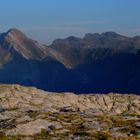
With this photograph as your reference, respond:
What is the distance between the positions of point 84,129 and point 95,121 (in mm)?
7824

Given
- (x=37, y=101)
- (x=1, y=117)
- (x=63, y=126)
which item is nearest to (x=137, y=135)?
(x=63, y=126)

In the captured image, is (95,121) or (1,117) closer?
(95,121)

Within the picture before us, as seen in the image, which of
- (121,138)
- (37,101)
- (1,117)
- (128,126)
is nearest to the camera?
(121,138)

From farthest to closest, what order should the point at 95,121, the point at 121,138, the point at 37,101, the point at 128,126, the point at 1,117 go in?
the point at 37,101 → the point at 1,117 → the point at 95,121 → the point at 128,126 → the point at 121,138

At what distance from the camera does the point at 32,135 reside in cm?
7338

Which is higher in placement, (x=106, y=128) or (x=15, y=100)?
(x=106, y=128)

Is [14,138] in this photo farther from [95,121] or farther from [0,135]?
[95,121]

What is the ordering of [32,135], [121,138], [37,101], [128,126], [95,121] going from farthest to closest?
[37,101]
[95,121]
[128,126]
[32,135]
[121,138]

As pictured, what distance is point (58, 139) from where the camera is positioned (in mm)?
69000

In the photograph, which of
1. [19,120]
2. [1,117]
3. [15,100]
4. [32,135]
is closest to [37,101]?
[15,100]

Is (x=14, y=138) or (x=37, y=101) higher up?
(x=14, y=138)

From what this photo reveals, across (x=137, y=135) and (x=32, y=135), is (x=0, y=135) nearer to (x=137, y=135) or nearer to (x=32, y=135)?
(x=32, y=135)

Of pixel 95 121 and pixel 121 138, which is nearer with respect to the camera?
pixel 121 138

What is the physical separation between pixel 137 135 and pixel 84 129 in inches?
359
